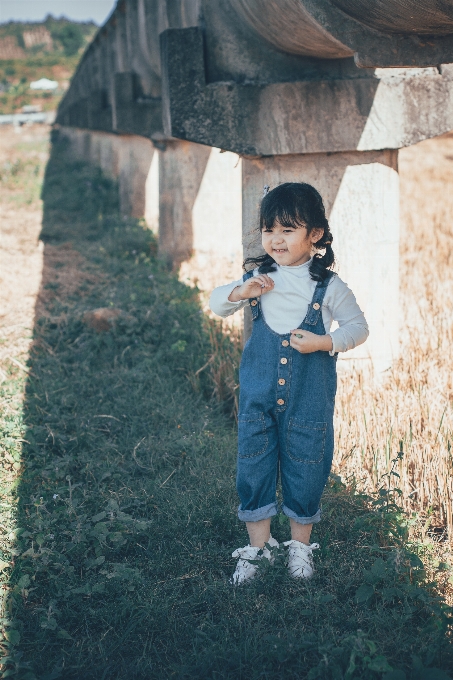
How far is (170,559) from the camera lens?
3.10 metres

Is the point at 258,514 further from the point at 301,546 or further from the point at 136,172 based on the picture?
the point at 136,172

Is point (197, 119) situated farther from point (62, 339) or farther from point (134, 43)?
point (134, 43)

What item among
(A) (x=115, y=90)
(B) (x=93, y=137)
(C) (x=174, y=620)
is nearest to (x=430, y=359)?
(C) (x=174, y=620)

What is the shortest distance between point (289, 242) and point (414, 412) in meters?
1.47

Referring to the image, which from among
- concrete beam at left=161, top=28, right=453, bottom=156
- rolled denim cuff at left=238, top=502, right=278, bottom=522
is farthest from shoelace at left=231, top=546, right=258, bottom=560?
concrete beam at left=161, top=28, right=453, bottom=156

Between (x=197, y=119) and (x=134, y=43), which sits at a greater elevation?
(x=134, y=43)

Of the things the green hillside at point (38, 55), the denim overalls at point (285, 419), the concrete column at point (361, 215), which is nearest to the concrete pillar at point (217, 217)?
the concrete column at point (361, 215)

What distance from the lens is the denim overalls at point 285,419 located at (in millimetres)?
2852

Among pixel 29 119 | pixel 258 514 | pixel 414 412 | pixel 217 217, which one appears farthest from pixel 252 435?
pixel 29 119

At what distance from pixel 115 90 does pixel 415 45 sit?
6.42 m

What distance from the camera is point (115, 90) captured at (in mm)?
9242

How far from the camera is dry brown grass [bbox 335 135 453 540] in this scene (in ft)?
11.3

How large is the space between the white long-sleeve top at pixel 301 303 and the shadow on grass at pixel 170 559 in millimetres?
831

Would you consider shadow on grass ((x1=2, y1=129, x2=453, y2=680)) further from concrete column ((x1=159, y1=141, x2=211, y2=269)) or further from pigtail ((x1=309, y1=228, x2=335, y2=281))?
concrete column ((x1=159, y1=141, x2=211, y2=269))
